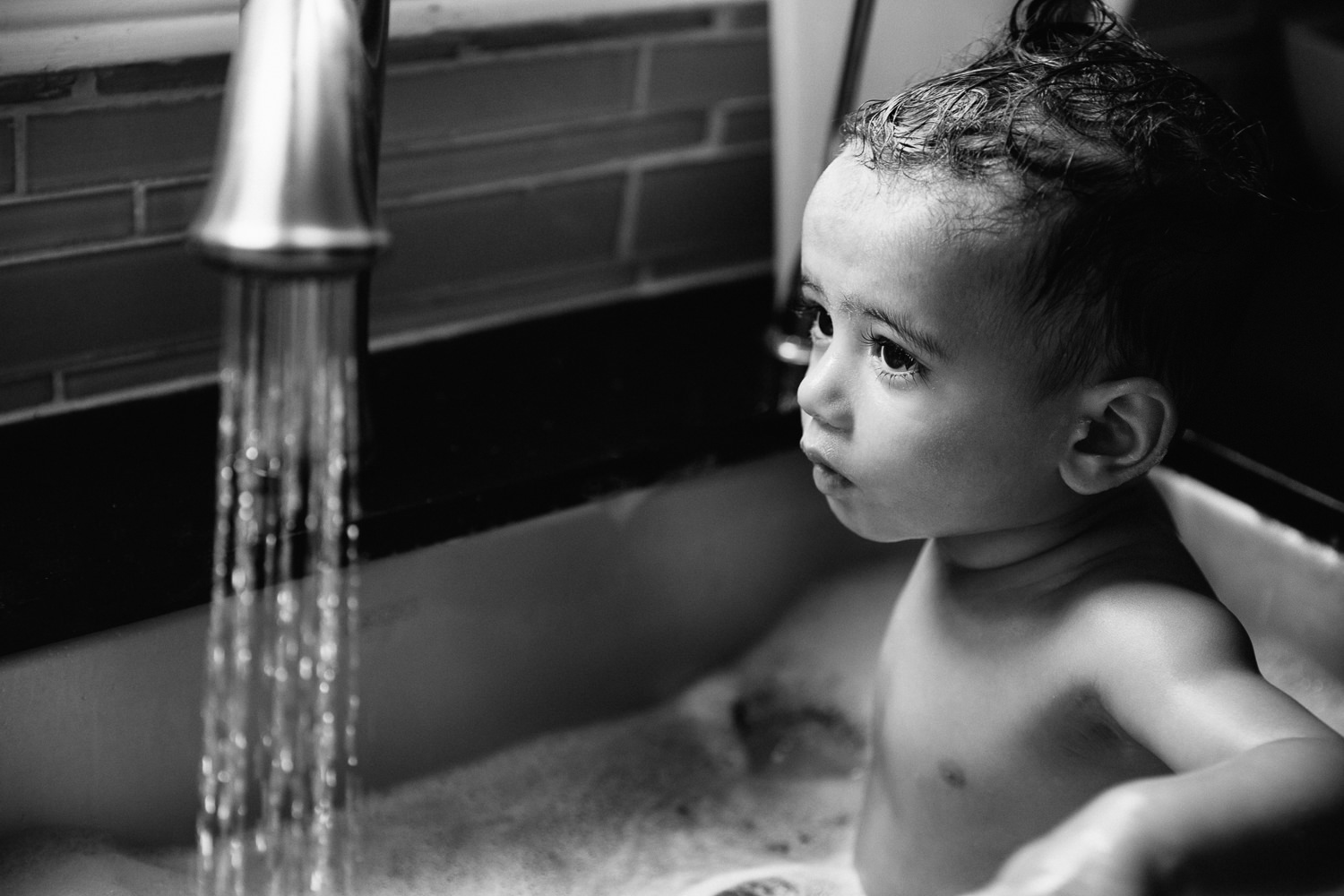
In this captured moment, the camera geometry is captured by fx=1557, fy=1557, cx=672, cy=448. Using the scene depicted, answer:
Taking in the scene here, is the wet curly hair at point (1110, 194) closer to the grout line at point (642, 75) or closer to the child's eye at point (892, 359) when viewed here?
the child's eye at point (892, 359)

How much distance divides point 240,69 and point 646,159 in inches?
25.5

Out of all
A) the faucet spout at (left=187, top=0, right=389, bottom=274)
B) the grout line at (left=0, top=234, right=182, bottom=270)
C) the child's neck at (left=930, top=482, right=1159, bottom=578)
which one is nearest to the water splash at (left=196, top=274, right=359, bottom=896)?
the grout line at (left=0, top=234, right=182, bottom=270)

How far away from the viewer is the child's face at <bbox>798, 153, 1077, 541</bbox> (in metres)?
0.67

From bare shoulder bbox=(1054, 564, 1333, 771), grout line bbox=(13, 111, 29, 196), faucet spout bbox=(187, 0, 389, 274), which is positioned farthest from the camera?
grout line bbox=(13, 111, 29, 196)

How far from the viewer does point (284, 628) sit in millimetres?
798

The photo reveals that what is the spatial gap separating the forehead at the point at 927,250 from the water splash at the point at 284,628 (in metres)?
0.24

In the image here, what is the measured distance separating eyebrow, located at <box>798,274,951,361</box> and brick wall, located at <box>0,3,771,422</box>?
1.30 feet

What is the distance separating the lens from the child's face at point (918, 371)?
67cm

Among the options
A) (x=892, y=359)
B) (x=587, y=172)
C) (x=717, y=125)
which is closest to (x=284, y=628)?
(x=892, y=359)

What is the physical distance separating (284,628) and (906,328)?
354mm

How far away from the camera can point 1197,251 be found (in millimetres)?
667

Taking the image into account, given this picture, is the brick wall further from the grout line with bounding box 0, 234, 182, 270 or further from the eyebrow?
the eyebrow

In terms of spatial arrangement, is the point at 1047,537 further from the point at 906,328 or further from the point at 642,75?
the point at 642,75

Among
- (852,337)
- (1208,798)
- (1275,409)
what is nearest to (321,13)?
(852,337)
